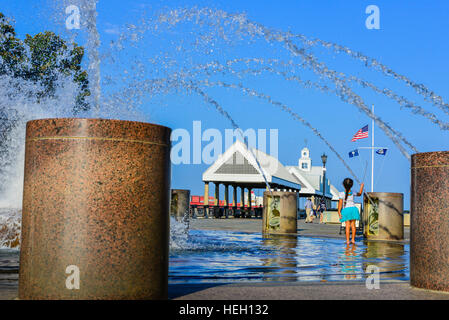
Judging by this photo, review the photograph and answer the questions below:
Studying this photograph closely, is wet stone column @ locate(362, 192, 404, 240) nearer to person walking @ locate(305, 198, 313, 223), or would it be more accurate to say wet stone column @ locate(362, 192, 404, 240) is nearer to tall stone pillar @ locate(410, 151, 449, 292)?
tall stone pillar @ locate(410, 151, 449, 292)

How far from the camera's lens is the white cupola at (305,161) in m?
107

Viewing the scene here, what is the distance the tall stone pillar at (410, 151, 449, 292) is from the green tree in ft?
69.3

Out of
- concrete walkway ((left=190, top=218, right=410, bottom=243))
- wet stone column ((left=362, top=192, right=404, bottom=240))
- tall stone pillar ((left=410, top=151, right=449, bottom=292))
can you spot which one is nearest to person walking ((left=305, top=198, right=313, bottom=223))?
concrete walkway ((left=190, top=218, right=410, bottom=243))

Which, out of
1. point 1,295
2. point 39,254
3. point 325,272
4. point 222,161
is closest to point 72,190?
point 39,254

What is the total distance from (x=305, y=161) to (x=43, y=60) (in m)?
84.3

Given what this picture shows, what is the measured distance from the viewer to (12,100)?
21.2 meters

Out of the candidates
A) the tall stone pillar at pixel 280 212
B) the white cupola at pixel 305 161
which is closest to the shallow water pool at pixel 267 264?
the tall stone pillar at pixel 280 212

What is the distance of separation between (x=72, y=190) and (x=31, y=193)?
0.40m

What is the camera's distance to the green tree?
85.4 ft

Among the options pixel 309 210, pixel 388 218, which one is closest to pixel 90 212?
pixel 388 218

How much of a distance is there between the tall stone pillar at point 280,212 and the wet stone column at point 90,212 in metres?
14.2

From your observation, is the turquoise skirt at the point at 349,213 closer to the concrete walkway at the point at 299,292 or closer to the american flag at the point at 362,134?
the concrete walkway at the point at 299,292
